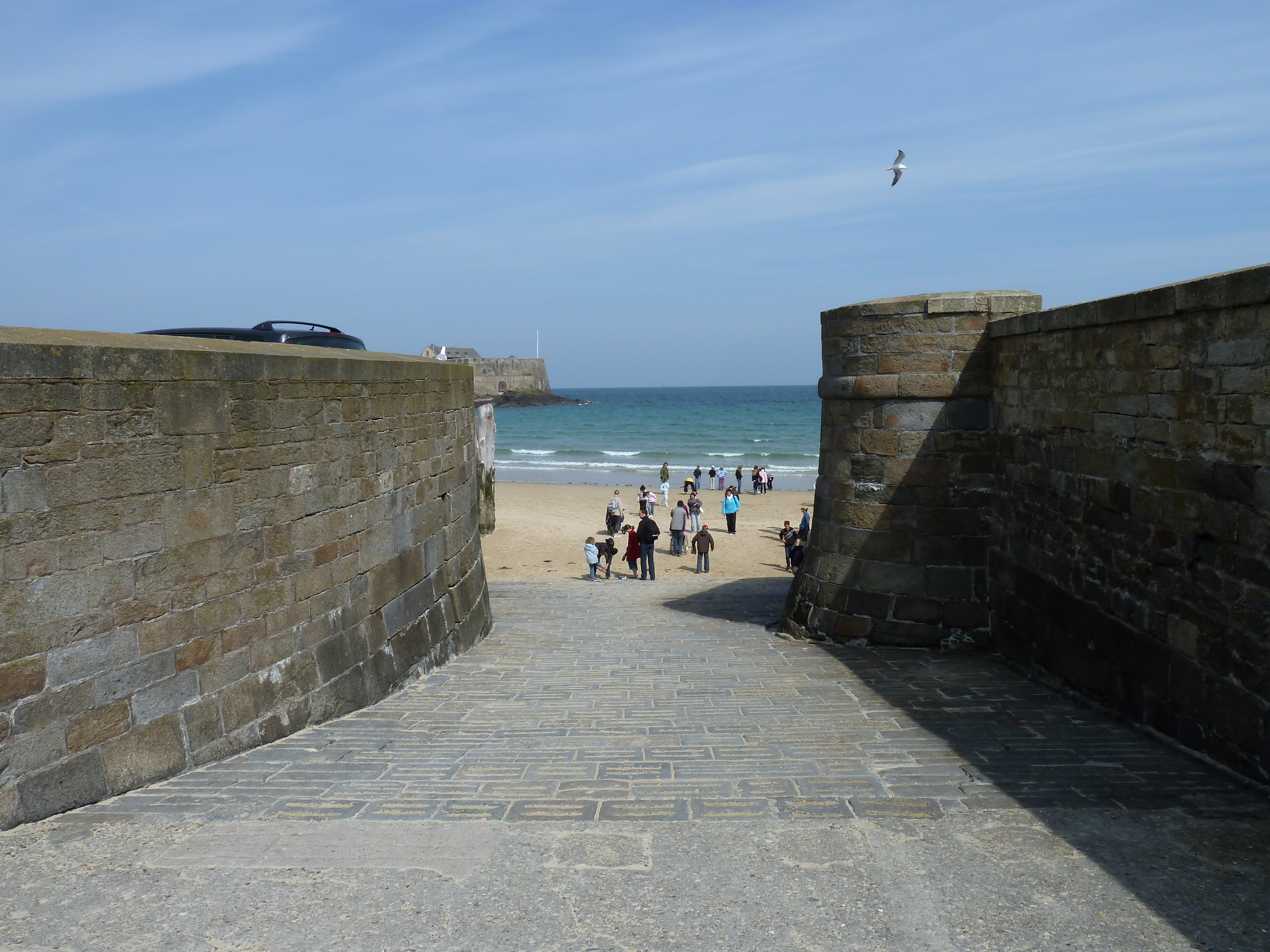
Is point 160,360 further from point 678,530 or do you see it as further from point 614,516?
point 614,516

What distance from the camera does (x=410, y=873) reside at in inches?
167

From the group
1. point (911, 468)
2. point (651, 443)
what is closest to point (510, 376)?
point (651, 443)

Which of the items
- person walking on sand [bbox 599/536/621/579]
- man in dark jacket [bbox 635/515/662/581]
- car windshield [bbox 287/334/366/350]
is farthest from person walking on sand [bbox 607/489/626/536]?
car windshield [bbox 287/334/366/350]

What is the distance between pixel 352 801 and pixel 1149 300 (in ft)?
18.1

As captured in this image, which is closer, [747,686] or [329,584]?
[329,584]

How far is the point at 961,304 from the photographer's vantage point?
31.2ft

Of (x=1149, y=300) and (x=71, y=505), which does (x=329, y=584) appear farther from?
(x=1149, y=300)

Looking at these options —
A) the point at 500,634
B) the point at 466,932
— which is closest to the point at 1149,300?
the point at 466,932

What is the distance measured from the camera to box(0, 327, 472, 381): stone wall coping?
178 inches

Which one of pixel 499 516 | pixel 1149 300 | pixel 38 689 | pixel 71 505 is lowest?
pixel 499 516

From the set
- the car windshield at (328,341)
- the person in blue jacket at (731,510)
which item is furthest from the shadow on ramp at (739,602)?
the person in blue jacket at (731,510)

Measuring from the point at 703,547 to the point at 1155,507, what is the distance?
555 inches

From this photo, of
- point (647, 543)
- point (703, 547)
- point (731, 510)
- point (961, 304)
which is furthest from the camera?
point (731, 510)

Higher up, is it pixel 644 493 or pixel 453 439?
pixel 453 439
